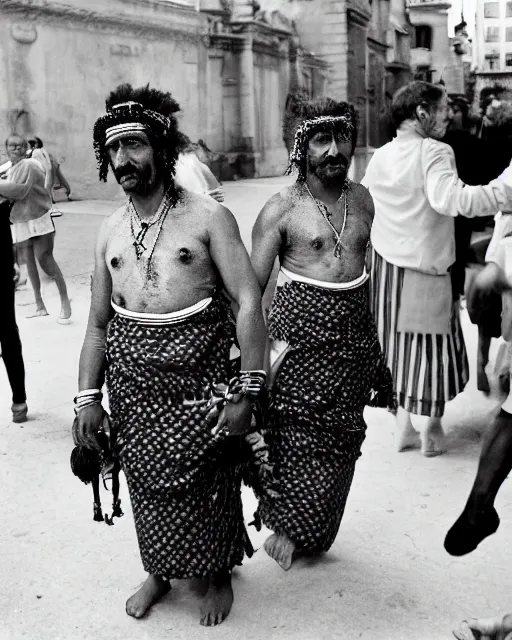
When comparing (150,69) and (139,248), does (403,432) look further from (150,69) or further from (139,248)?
Result: (150,69)

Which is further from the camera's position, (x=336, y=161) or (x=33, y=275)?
(x=33, y=275)

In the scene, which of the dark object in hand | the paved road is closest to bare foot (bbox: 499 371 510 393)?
the paved road

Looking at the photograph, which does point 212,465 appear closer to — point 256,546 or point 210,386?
point 210,386

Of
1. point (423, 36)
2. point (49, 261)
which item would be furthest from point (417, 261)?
point (423, 36)

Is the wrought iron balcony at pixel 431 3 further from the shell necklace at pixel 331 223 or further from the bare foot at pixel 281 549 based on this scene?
the bare foot at pixel 281 549

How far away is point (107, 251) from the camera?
345 cm

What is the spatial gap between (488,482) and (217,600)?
43.5 inches

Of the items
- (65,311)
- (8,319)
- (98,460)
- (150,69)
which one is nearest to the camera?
(98,460)

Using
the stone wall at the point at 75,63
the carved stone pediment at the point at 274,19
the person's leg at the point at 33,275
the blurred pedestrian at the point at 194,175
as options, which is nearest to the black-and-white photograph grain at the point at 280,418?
the blurred pedestrian at the point at 194,175

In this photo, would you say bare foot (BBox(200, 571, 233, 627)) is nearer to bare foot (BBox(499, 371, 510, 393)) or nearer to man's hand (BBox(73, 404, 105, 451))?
man's hand (BBox(73, 404, 105, 451))

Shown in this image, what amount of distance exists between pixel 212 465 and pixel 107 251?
2.82ft

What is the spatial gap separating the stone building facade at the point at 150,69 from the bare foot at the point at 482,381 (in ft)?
19.7

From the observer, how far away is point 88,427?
3.35m

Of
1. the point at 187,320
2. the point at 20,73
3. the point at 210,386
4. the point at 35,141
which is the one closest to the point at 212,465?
the point at 210,386
